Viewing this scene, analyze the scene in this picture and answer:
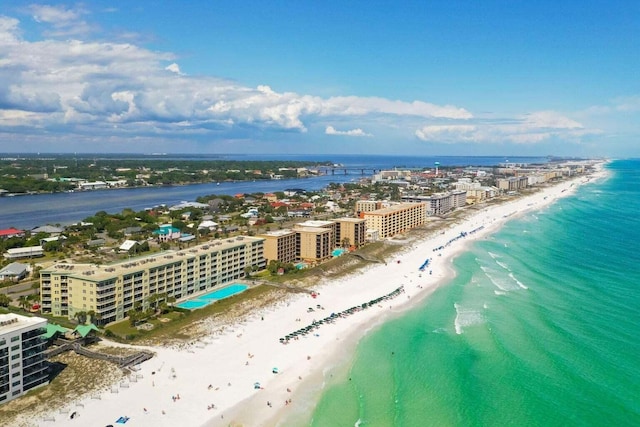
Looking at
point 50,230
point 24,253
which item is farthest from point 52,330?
point 50,230

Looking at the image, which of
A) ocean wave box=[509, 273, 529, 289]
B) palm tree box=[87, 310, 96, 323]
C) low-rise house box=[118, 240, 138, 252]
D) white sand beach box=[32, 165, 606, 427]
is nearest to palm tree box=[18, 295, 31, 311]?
palm tree box=[87, 310, 96, 323]

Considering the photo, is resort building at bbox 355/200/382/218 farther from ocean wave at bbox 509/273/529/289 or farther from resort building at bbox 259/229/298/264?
ocean wave at bbox 509/273/529/289

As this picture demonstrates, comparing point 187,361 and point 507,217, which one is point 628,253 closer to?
point 507,217

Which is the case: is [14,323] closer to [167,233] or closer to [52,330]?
[52,330]

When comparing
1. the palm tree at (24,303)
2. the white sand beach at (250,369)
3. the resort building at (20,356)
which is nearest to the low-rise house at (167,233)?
the palm tree at (24,303)

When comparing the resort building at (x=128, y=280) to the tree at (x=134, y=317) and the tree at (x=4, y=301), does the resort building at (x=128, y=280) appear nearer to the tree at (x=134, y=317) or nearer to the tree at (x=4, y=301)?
the tree at (x=134, y=317)
